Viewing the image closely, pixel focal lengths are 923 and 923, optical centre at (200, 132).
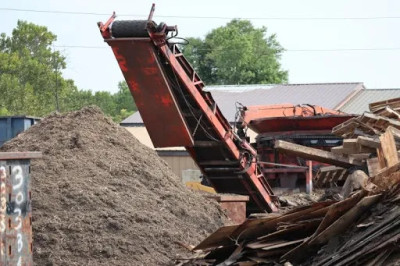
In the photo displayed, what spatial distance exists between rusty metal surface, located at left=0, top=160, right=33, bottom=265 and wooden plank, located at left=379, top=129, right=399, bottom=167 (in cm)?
451

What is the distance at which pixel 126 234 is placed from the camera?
9.93 m

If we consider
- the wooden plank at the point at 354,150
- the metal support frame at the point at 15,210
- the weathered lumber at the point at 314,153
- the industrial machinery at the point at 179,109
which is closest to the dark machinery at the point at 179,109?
the industrial machinery at the point at 179,109

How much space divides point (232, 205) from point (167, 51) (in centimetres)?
223

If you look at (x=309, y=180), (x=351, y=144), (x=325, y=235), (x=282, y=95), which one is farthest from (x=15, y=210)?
(x=282, y=95)

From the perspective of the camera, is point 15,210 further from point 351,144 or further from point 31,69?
point 31,69

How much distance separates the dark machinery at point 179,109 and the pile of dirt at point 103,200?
0.62 m

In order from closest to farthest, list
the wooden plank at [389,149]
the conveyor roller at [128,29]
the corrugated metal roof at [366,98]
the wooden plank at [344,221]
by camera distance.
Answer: the wooden plank at [344,221], the wooden plank at [389,149], the conveyor roller at [128,29], the corrugated metal roof at [366,98]

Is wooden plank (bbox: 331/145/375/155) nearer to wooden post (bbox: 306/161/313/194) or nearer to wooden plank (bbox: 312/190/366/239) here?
wooden post (bbox: 306/161/313/194)

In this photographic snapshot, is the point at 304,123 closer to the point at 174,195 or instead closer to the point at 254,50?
the point at 174,195

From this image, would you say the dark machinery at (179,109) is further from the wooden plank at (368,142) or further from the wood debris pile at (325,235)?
the wood debris pile at (325,235)

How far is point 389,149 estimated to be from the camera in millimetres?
10594

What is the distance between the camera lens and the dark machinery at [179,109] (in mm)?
12031

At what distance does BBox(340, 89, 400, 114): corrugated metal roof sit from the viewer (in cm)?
3802

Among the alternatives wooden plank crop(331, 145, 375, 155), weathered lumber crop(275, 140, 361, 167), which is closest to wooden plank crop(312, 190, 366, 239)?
wooden plank crop(331, 145, 375, 155)
